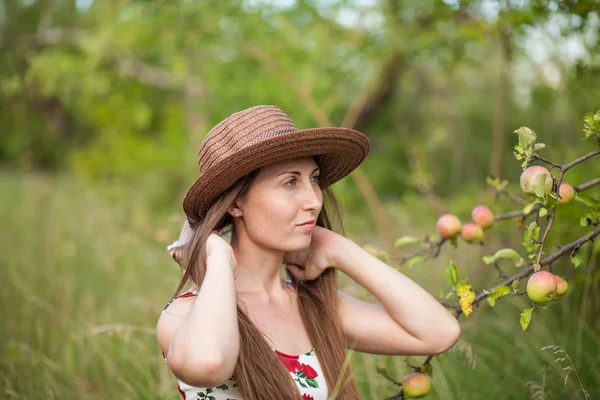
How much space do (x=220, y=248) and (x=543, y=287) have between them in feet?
2.93

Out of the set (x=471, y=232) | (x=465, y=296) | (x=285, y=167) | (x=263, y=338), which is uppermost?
(x=285, y=167)

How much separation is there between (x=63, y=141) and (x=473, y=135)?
1332 cm

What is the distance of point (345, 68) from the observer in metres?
5.54

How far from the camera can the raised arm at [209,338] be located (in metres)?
1.58

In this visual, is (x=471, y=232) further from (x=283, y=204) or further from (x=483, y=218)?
(x=283, y=204)

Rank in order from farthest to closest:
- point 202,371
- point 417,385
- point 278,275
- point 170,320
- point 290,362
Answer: point 278,275, point 417,385, point 290,362, point 170,320, point 202,371

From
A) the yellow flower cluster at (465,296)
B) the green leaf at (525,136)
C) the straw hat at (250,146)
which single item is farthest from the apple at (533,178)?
the straw hat at (250,146)

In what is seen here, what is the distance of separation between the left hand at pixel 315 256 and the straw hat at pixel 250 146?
0.28 m

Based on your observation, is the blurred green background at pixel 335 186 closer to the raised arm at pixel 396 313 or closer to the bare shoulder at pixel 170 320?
the raised arm at pixel 396 313

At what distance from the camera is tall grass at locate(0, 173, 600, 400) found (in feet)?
9.89

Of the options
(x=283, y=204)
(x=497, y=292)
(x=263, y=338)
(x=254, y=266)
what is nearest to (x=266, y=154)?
(x=283, y=204)

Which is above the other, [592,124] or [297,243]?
[592,124]

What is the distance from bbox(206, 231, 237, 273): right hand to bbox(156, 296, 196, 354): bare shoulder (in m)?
0.17

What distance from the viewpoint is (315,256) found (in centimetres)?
219
